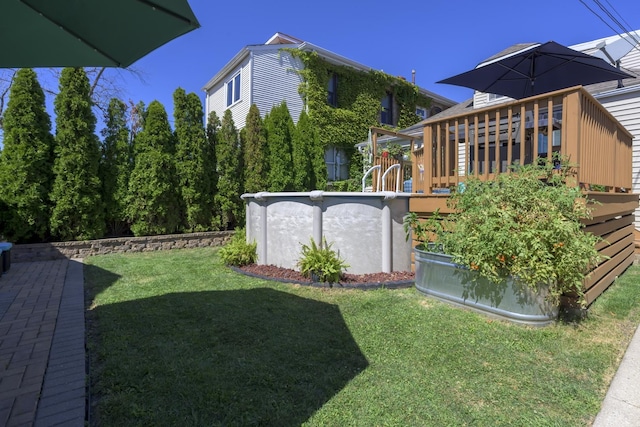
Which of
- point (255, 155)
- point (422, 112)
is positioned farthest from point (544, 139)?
point (422, 112)

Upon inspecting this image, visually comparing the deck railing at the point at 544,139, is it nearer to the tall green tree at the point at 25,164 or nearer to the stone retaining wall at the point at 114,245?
the stone retaining wall at the point at 114,245

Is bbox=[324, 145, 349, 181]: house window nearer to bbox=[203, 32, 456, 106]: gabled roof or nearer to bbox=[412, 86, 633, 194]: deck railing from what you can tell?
bbox=[203, 32, 456, 106]: gabled roof

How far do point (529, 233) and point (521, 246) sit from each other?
141 mm

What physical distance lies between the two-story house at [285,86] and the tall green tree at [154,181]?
5004 mm

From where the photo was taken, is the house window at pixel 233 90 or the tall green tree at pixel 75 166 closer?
the tall green tree at pixel 75 166

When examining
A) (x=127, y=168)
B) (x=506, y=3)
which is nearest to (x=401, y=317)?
(x=127, y=168)

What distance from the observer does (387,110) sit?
53.7ft

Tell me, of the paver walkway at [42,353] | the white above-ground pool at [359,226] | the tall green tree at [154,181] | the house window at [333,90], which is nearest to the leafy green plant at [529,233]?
the white above-ground pool at [359,226]

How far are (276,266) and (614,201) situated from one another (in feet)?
16.7

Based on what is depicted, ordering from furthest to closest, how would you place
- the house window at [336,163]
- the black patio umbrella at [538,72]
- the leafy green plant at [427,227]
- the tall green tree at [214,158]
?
the house window at [336,163] → the tall green tree at [214,158] → the black patio umbrella at [538,72] → the leafy green plant at [427,227]

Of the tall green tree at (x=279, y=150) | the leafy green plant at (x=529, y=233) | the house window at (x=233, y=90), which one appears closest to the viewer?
the leafy green plant at (x=529, y=233)

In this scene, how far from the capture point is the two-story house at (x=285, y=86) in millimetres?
13086

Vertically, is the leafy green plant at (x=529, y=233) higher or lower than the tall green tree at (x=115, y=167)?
lower

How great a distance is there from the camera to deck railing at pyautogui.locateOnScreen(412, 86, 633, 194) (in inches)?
135
